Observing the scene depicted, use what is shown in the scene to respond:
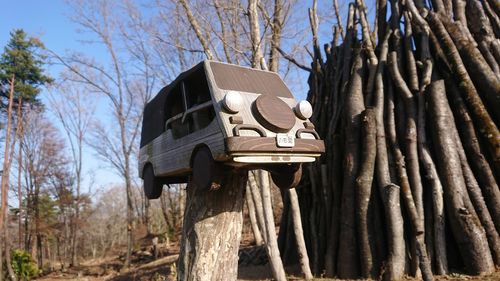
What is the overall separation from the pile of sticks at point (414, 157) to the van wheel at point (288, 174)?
117 inches

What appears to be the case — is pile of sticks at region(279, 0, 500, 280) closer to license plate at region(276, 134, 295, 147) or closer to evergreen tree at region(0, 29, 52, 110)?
license plate at region(276, 134, 295, 147)

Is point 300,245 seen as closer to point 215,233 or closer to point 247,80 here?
point 215,233

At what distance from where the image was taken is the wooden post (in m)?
2.81

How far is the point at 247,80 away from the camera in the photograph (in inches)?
109

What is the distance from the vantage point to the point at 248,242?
13695mm

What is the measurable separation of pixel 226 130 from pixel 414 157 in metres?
4.84

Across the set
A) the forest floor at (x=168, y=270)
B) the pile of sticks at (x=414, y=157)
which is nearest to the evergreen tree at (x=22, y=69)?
the forest floor at (x=168, y=270)

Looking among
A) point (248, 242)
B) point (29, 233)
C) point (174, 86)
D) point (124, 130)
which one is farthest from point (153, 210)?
point (174, 86)

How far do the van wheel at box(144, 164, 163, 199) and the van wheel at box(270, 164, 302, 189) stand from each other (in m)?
1.02

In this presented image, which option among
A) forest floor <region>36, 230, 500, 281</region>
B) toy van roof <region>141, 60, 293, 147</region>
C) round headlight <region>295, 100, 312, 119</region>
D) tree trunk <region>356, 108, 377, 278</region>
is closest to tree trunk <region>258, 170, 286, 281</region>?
forest floor <region>36, 230, 500, 281</region>

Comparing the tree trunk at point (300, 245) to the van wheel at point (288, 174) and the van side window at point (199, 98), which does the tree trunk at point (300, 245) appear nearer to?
the van wheel at point (288, 174)

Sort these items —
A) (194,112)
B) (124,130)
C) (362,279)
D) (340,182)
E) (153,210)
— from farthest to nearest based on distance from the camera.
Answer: (153,210) < (124,130) < (340,182) < (362,279) < (194,112)

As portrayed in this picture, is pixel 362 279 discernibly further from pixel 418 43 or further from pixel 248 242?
pixel 248 242

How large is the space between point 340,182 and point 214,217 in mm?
4575
